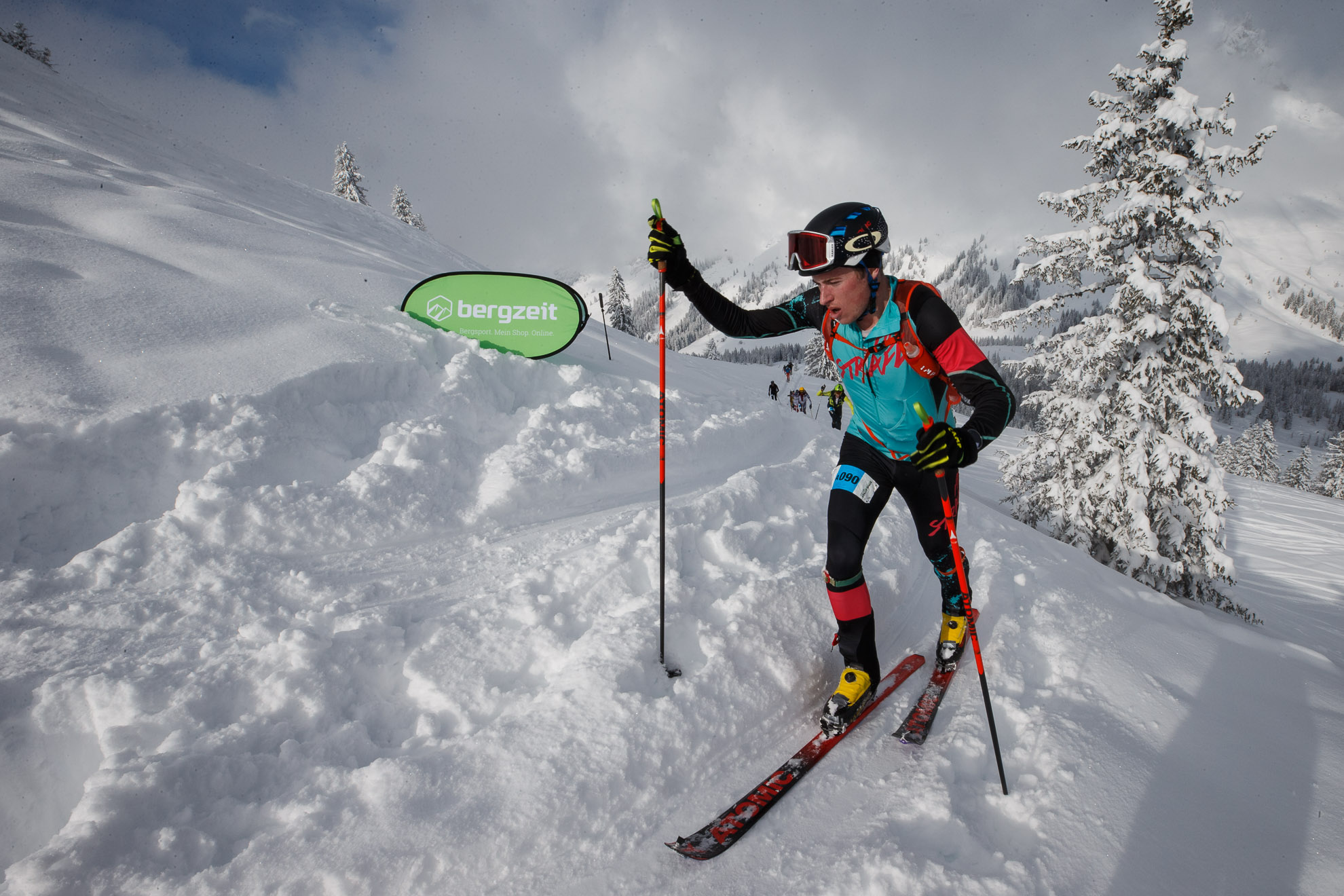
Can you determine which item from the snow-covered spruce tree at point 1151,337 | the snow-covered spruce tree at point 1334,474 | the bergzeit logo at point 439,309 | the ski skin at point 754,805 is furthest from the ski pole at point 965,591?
the snow-covered spruce tree at point 1334,474

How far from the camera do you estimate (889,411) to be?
3.30 metres

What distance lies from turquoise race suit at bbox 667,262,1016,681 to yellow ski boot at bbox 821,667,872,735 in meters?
0.09

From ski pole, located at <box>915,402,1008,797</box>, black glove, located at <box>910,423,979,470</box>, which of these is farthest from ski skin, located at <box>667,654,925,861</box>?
black glove, located at <box>910,423,979,470</box>

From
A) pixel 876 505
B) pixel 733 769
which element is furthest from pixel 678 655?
pixel 876 505

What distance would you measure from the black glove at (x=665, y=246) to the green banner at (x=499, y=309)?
3.82 meters

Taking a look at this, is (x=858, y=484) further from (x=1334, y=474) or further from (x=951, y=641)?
(x=1334, y=474)

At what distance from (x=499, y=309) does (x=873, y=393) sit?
17.9 ft

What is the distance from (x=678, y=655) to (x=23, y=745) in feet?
10.2

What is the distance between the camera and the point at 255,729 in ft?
8.30

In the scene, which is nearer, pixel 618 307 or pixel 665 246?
pixel 665 246

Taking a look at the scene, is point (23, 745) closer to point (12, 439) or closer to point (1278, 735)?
point (12, 439)

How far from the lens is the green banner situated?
7.06 m

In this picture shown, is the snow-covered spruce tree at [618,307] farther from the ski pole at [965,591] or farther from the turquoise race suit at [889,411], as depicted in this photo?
the ski pole at [965,591]

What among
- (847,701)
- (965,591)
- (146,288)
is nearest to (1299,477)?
(965,591)
